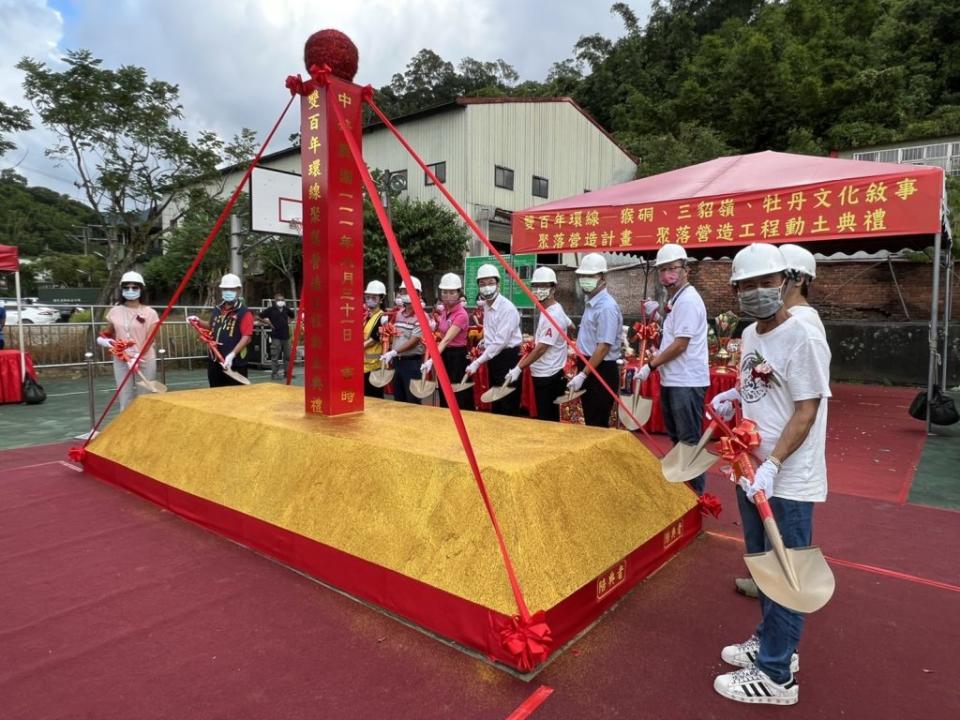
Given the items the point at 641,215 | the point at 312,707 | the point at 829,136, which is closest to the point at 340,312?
the point at 312,707

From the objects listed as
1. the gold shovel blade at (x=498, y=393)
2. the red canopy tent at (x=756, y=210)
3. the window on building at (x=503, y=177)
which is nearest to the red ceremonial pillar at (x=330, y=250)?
the gold shovel blade at (x=498, y=393)

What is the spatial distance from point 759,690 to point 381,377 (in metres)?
4.66

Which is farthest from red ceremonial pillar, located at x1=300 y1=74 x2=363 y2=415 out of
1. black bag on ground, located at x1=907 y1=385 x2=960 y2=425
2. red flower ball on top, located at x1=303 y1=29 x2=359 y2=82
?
black bag on ground, located at x1=907 y1=385 x2=960 y2=425

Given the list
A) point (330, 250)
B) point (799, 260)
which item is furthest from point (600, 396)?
point (799, 260)

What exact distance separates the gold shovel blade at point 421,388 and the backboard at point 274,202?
6.72m

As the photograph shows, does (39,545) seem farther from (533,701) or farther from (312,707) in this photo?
(533,701)

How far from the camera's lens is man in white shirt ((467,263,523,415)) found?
201 inches

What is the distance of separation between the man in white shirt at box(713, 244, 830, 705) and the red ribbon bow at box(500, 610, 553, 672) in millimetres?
628

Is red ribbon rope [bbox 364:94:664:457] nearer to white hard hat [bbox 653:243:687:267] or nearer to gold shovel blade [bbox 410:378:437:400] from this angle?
white hard hat [bbox 653:243:687:267]

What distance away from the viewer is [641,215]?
6.84 meters

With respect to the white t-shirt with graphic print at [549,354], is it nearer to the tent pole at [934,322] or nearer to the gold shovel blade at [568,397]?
the gold shovel blade at [568,397]

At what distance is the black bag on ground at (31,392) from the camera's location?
317 inches

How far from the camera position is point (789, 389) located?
1.92 metres

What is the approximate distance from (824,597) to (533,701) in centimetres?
96
